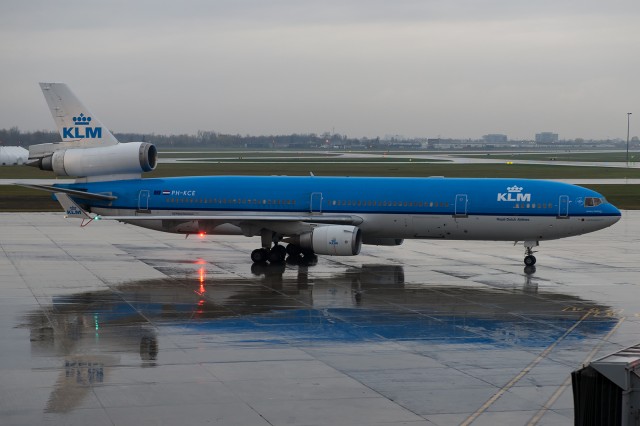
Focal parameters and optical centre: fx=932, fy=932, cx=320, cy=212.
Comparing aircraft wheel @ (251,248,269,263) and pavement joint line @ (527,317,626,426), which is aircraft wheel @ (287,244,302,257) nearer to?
aircraft wheel @ (251,248,269,263)

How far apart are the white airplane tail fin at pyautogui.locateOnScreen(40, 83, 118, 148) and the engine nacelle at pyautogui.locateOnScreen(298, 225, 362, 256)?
11.3 m

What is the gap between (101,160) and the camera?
133ft

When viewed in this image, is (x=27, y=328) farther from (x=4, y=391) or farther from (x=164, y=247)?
(x=164, y=247)

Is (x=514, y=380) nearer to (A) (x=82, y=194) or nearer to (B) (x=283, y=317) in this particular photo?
(B) (x=283, y=317)

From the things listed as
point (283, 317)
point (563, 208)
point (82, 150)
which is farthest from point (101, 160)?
Answer: point (563, 208)

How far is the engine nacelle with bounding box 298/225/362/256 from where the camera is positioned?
118 ft

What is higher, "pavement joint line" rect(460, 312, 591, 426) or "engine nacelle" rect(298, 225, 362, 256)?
"engine nacelle" rect(298, 225, 362, 256)

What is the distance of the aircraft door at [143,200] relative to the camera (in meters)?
40.1

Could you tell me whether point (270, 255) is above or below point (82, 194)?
below

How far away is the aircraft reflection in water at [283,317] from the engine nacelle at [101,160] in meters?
8.25

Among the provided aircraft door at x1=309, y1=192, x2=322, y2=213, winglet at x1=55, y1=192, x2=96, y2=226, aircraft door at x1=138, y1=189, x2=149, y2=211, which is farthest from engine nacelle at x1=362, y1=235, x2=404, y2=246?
winglet at x1=55, y1=192, x2=96, y2=226

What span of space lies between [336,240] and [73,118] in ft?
44.8

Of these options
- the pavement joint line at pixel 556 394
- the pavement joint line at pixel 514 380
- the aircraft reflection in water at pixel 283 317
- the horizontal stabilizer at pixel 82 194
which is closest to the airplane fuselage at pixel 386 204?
the horizontal stabilizer at pixel 82 194

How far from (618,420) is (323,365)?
902 cm
